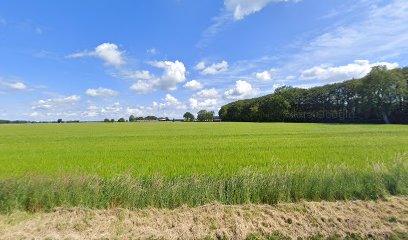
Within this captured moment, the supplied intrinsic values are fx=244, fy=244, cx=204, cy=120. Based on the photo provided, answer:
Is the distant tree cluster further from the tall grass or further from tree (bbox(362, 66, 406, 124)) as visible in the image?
the tall grass

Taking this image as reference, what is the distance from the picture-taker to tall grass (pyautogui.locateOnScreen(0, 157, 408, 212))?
6.95m

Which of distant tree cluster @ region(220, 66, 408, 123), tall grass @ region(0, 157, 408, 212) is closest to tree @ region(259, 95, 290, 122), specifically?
distant tree cluster @ region(220, 66, 408, 123)

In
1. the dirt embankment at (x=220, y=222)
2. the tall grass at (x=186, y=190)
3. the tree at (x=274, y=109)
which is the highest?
the tree at (x=274, y=109)

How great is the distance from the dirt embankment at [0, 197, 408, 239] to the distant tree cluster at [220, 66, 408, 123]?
96460 millimetres

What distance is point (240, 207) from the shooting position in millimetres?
6695

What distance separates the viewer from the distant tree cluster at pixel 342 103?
83.5 metres

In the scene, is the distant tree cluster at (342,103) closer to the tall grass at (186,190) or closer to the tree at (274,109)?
the tree at (274,109)

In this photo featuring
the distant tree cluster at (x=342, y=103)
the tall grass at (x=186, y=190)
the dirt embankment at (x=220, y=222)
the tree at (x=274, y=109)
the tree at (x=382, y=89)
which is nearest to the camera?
the dirt embankment at (x=220, y=222)

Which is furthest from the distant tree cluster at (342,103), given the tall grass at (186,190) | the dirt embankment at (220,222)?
the dirt embankment at (220,222)

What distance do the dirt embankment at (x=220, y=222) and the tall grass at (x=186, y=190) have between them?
1.36 feet

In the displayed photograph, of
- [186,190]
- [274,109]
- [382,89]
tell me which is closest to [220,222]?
[186,190]

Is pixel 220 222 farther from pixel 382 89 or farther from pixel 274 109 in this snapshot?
pixel 274 109

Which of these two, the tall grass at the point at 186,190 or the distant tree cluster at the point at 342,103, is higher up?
the distant tree cluster at the point at 342,103

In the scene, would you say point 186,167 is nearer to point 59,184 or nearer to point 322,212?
point 59,184
